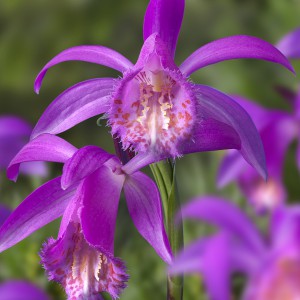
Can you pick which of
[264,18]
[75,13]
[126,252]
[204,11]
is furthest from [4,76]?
[126,252]

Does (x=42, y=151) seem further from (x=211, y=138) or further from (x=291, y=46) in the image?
(x=291, y=46)

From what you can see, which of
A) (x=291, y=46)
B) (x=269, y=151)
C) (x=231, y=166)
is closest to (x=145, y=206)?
(x=291, y=46)

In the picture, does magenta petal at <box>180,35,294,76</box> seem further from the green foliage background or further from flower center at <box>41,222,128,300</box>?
the green foliage background

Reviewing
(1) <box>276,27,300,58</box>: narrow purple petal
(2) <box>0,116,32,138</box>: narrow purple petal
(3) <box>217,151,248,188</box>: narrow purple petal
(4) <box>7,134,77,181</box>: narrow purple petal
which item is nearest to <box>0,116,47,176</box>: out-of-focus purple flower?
(2) <box>0,116,32,138</box>: narrow purple petal

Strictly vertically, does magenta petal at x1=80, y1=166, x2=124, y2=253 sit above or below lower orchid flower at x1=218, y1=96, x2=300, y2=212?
below

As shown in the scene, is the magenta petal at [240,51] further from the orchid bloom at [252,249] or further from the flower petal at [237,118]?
the orchid bloom at [252,249]

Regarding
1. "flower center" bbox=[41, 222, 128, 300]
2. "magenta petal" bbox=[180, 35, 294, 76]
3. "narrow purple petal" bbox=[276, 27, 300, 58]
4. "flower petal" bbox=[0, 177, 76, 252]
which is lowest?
"flower center" bbox=[41, 222, 128, 300]

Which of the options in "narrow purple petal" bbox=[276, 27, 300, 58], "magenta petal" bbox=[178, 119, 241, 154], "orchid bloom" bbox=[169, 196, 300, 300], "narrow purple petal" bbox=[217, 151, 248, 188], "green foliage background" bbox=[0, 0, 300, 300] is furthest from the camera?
"green foliage background" bbox=[0, 0, 300, 300]
